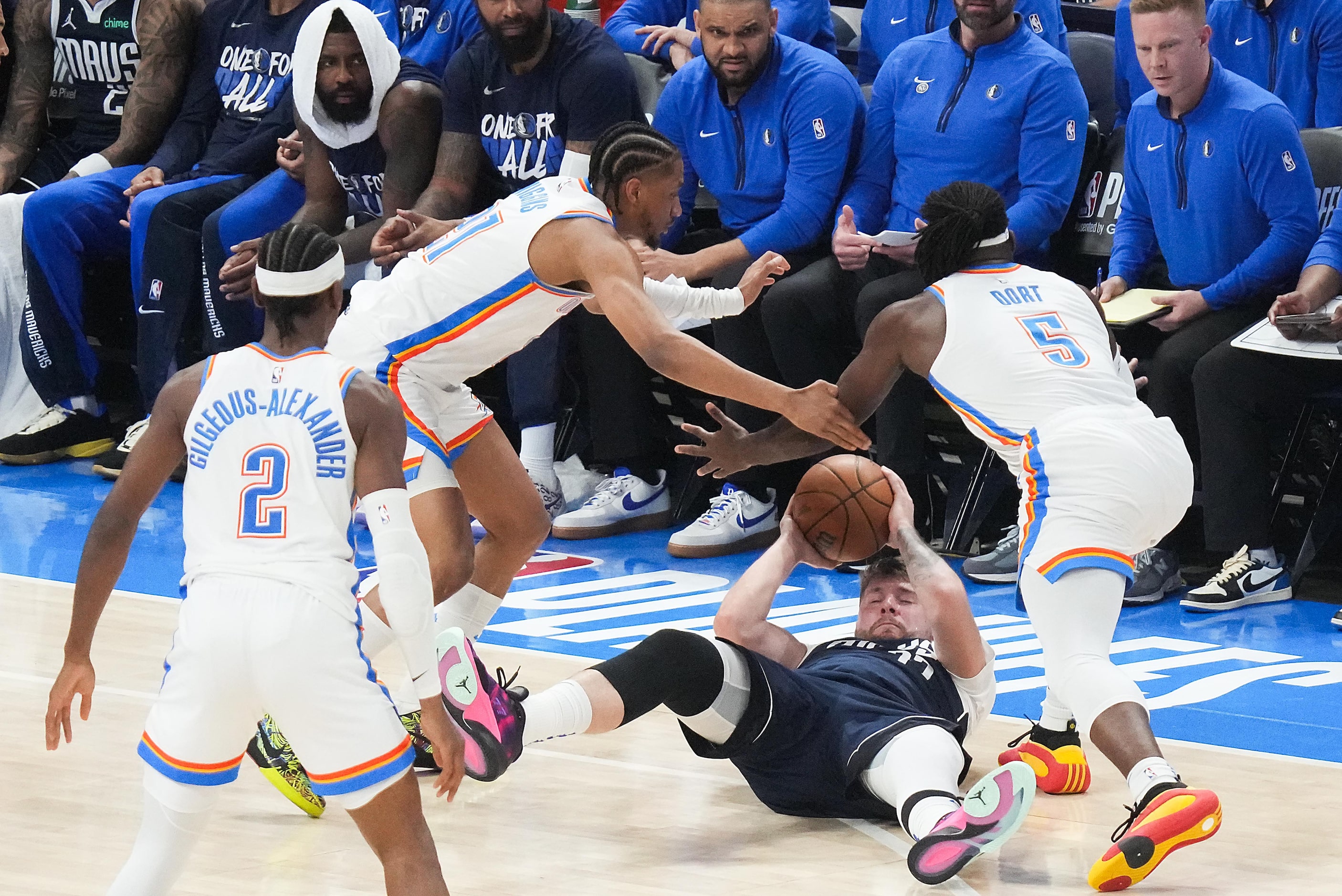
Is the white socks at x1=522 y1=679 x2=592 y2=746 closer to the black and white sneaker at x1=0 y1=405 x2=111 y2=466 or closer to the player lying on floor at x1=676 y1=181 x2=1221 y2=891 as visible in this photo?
the player lying on floor at x1=676 y1=181 x2=1221 y2=891

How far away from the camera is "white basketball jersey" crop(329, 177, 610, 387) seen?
4.77 meters

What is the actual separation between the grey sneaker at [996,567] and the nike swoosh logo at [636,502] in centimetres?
154

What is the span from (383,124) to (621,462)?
1.84 metres

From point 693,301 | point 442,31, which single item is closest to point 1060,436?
point 693,301

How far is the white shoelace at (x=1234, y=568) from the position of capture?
21.2 feet

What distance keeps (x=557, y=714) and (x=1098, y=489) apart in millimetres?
1415

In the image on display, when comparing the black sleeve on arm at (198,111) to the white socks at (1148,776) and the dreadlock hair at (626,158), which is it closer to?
the dreadlock hair at (626,158)

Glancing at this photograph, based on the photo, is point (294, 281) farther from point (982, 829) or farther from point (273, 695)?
point (982, 829)

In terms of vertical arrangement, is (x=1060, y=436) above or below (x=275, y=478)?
below

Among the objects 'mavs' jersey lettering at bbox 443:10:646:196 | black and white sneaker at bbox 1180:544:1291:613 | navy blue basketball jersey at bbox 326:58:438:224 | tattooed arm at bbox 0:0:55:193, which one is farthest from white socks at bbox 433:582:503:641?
tattooed arm at bbox 0:0:55:193

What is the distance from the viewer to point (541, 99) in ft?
25.0

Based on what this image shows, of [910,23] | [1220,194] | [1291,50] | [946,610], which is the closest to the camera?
[946,610]

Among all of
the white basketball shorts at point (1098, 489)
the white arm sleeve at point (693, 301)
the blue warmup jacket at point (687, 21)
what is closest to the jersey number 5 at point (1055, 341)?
the white basketball shorts at point (1098, 489)

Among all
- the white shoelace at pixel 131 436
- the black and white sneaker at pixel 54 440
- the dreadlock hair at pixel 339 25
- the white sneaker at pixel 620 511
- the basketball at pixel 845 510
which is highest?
the dreadlock hair at pixel 339 25
